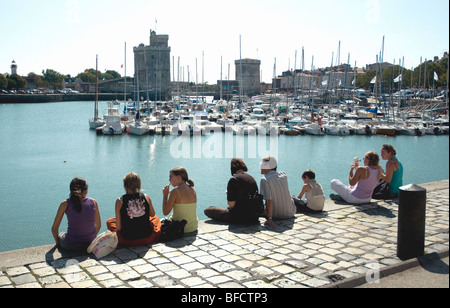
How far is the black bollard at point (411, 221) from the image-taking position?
500cm

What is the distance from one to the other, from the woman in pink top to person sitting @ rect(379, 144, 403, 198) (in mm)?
164

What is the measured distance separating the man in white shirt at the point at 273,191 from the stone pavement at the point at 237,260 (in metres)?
0.20

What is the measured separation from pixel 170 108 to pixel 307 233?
168 ft

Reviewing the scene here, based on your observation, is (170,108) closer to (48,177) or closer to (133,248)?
(48,177)

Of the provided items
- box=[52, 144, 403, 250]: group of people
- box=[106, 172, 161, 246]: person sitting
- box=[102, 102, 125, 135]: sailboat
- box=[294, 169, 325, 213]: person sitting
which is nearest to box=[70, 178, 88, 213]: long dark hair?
box=[52, 144, 403, 250]: group of people

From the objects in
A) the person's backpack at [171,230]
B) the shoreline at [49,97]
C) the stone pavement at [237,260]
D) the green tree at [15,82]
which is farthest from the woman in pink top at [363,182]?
the green tree at [15,82]

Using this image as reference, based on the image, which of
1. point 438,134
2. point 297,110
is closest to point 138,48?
point 297,110

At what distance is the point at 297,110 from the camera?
51.0m

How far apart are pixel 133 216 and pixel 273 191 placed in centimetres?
217

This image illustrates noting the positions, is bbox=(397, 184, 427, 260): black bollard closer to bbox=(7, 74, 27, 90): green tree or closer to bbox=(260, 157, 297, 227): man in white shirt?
bbox=(260, 157, 297, 227): man in white shirt

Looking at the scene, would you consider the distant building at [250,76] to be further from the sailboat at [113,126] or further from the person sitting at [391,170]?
the person sitting at [391,170]

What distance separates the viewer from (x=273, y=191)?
6.73 meters

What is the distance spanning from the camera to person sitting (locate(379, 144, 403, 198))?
7.86 m

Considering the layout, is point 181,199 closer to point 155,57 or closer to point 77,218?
point 77,218
